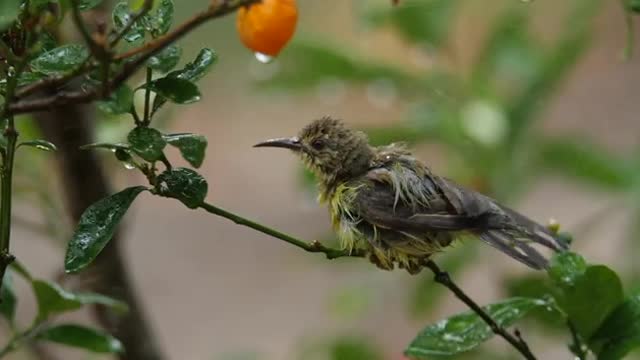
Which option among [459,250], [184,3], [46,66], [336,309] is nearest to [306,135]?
[46,66]

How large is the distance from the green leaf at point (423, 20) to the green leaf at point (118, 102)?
156cm

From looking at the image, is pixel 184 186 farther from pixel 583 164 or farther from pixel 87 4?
pixel 583 164

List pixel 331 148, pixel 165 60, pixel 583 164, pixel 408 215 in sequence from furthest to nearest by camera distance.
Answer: pixel 583 164
pixel 331 148
pixel 408 215
pixel 165 60

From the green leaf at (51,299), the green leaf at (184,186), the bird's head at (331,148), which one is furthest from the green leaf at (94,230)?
the bird's head at (331,148)

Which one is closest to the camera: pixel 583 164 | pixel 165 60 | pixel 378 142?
pixel 165 60

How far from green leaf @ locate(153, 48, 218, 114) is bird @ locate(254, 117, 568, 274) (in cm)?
31

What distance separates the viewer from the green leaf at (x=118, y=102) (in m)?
0.84

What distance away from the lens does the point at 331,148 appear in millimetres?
1447

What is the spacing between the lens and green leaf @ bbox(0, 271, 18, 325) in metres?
1.28

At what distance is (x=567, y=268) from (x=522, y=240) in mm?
80

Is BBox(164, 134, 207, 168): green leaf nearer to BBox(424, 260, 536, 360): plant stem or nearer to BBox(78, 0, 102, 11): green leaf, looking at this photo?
BBox(78, 0, 102, 11): green leaf

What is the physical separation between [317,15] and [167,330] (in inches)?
59.2

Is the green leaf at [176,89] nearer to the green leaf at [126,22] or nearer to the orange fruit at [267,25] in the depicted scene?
the green leaf at [126,22]

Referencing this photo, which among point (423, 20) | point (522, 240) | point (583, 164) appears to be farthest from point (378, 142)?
point (522, 240)
